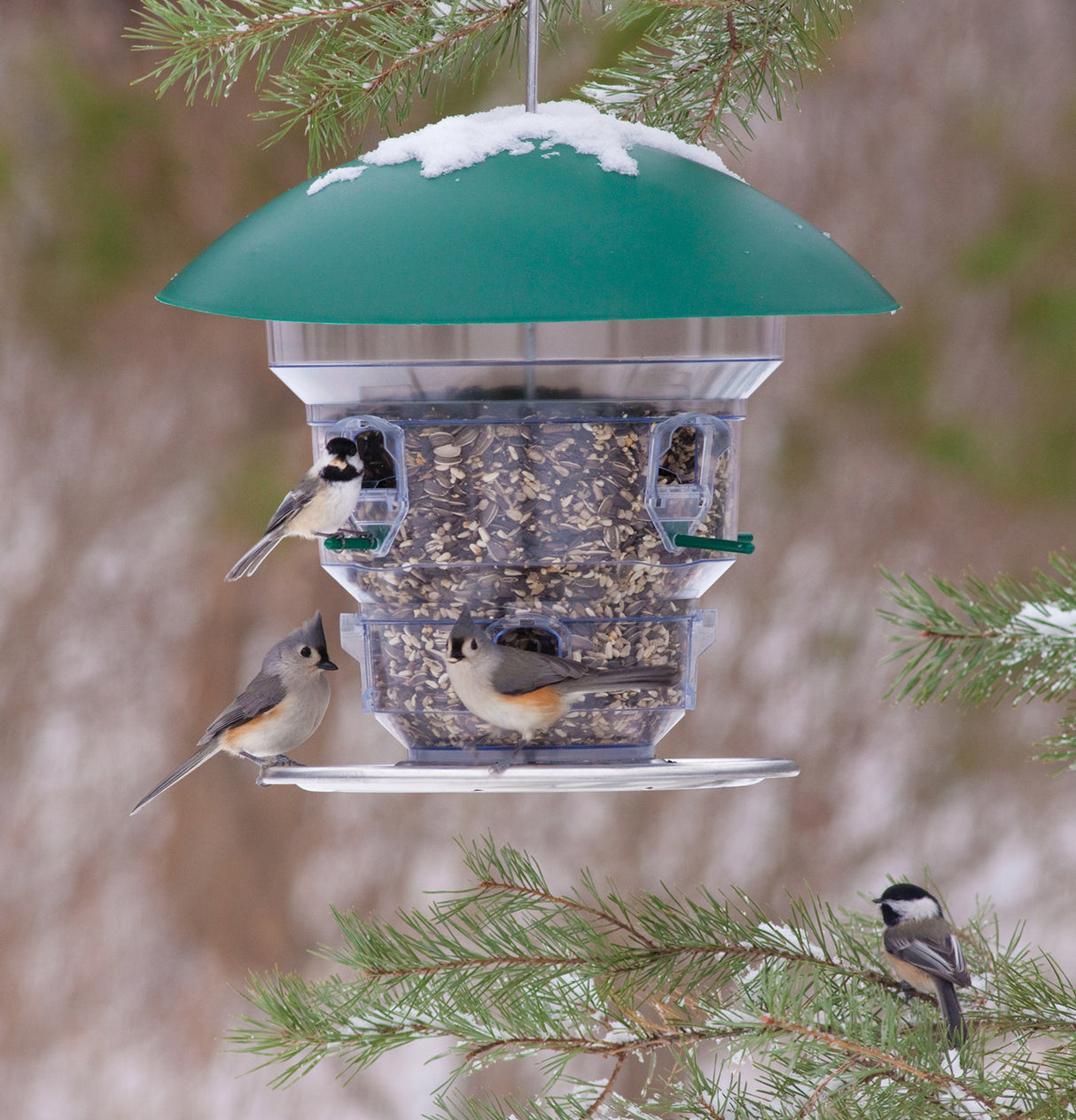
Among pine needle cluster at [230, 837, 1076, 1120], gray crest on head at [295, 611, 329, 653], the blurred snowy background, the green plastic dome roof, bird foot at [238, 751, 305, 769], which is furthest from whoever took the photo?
the blurred snowy background

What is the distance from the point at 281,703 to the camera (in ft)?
9.02

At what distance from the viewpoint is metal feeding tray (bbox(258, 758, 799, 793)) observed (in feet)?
6.46

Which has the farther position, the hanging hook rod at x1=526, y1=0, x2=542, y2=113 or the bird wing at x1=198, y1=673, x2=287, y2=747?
the bird wing at x1=198, y1=673, x2=287, y2=747

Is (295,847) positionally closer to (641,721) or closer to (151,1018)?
(151,1018)

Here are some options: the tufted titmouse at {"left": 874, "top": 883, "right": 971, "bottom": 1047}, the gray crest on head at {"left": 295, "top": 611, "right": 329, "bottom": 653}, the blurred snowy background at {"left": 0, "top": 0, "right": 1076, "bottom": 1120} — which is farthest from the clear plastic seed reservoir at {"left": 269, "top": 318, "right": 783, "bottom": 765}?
the blurred snowy background at {"left": 0, "top": 0, "right": 1076, "bottom": 1120}

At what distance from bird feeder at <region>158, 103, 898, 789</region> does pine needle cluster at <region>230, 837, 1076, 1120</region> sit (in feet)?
0.89

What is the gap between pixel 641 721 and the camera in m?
2.44

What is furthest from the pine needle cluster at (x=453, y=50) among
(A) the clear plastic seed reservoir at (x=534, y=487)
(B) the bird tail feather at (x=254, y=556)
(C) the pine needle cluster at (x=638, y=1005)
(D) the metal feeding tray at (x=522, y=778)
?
(C) the pine needle cluster at (x=638, y=1005)

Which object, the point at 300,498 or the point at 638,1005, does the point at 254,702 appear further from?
the point at 638,1005

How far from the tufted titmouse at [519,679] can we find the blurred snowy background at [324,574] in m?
2.42

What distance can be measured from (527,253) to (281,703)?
50.5 inches

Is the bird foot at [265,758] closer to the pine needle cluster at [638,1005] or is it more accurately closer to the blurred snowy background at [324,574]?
the pine needle cluster at [638,1005]

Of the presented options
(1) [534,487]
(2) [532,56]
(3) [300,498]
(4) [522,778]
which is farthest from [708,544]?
(2) [532,56]

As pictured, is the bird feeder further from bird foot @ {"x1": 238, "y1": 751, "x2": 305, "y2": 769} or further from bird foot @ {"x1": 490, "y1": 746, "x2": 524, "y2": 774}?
bird foot @ {"x1": 238, "y1": 751, "x2": 305, "y2": 769}
